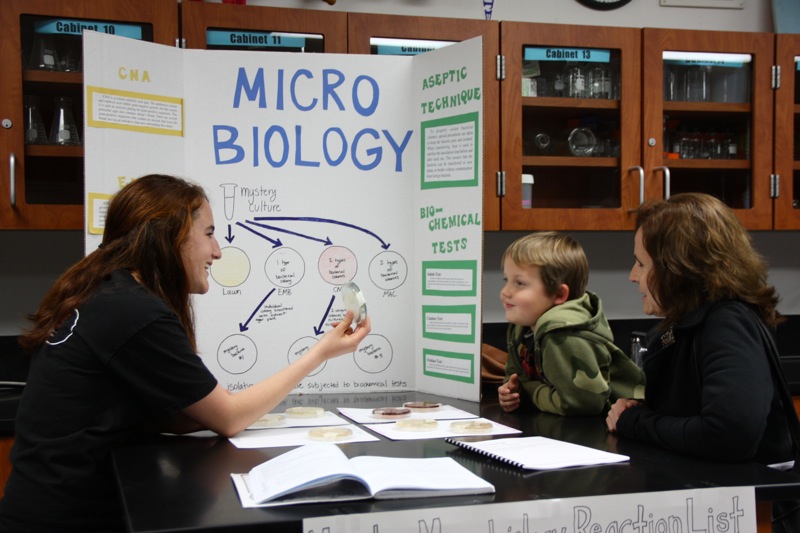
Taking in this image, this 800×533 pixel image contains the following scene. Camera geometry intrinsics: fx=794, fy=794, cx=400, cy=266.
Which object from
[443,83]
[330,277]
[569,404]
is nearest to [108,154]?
[330,277]

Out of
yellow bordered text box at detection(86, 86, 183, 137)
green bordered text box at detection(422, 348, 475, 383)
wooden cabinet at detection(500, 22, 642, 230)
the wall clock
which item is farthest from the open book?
the wall clock

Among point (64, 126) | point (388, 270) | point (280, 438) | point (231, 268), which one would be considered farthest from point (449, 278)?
point (64, 126)

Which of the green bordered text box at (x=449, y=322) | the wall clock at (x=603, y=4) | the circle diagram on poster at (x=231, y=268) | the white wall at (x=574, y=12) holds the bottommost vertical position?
the green bordered text box at (x=449, y=322)

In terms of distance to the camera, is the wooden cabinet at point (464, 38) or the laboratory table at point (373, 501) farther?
the wooden cabinet at point (464, 38)

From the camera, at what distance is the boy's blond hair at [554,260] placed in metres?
1.97

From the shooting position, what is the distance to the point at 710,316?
1.41 meters

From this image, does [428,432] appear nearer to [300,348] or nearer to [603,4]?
[300,348]

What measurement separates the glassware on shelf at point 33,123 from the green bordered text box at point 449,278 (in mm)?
1293

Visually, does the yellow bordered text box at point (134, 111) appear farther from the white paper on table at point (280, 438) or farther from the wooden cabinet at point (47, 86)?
the white paper on table at point (280, 438)

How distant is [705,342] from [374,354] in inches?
48.1

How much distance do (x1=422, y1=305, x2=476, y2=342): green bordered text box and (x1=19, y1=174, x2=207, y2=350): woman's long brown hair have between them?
85 cm

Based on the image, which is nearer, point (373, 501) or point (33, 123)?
point (373, 501)

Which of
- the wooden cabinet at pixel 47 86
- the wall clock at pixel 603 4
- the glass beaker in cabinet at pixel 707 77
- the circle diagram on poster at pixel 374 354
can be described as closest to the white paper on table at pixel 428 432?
the circle diagram on poster at pixel 374 354

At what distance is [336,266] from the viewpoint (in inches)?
95.7
